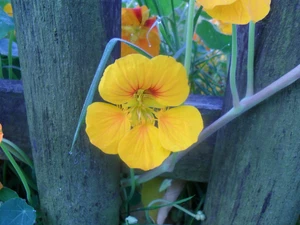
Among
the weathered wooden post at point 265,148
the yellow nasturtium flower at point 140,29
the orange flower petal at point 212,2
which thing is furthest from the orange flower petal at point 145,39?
the orange flower petal at point 212,2

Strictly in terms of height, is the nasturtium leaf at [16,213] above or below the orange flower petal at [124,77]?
below

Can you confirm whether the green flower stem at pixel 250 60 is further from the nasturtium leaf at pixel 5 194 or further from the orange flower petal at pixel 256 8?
the nasturtium leaf at pixel 5 194

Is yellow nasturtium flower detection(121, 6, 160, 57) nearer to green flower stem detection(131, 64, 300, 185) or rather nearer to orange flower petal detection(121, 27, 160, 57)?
orange flower petal detection(121, 27, 160, 57)

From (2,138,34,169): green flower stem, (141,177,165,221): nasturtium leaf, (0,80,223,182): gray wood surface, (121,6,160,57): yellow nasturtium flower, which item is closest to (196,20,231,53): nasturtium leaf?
(121,6,160,57): yellow nasturtium flower

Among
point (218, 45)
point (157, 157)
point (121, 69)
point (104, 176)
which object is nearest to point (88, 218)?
point (104, 176)

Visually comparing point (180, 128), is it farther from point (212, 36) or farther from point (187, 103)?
point (212, 36)

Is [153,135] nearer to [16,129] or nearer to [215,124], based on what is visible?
[215,124]
